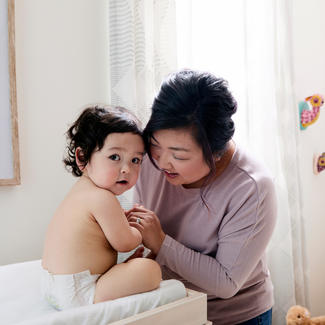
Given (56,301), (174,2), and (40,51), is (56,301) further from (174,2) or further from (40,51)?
(174,2)

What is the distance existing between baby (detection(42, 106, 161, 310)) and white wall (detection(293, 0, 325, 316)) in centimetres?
157

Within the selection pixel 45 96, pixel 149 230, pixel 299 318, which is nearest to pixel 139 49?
pixel 45 96

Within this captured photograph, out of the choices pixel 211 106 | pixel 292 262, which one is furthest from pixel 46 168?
pixel 292 262

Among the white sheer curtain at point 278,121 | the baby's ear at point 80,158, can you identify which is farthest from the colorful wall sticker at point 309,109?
the baby's ear at point 80,158

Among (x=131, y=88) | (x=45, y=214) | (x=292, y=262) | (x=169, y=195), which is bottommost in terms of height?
(x=292, y=262)

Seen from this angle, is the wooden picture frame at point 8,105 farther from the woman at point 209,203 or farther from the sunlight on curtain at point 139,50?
the woman at point 209,203

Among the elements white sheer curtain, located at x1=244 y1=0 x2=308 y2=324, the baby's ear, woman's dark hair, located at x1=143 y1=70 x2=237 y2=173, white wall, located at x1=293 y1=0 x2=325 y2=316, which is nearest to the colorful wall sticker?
white wall, located at x1=293 y1=0 x2=325 y2=316

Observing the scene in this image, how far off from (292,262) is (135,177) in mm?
1230

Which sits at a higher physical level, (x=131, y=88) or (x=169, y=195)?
(x=131, y=88)

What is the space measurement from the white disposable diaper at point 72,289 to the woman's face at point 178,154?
1.29 feet

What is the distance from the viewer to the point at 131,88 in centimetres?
174

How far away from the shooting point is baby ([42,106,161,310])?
38.6 inches

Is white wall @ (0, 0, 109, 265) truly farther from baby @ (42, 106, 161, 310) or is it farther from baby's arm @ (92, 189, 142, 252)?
baby's arm @ (92, 189, 142, 252)

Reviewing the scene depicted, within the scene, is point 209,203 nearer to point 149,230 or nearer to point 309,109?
point 149,230
